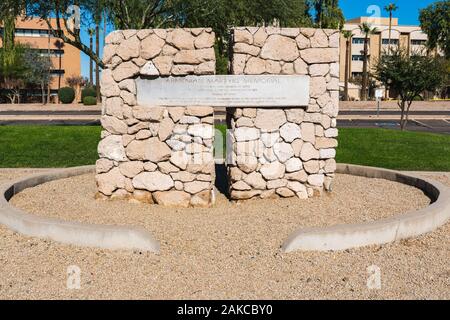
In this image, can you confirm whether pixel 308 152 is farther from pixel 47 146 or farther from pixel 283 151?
pixel 47 146

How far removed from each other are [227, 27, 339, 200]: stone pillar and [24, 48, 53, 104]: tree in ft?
151

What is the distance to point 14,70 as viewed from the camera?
48250mm

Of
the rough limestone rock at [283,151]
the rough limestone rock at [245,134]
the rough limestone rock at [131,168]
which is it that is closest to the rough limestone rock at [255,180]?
the rough limestone rock at [283,151]

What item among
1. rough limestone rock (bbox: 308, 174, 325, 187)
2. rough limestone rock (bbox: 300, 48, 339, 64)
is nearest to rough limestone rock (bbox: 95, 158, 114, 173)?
rough limestone rock (bbox: 308, 174, 325, 187)

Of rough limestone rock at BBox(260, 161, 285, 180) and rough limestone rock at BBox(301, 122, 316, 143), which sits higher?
rough limestone rock at BBox(301, 122, 316, 143)

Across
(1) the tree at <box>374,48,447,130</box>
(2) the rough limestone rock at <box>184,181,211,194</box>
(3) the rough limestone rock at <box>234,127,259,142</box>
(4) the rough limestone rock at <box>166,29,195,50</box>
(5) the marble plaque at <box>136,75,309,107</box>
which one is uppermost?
(1) the tree at <box>374,48,447,130</box>

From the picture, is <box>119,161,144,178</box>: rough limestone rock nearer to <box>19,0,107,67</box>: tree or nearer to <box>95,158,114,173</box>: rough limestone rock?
<box>95,158,114,173</box>: rough limestone rock

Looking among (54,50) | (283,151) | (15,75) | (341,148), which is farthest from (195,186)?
(54,50)

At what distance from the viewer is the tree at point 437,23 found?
5153cm

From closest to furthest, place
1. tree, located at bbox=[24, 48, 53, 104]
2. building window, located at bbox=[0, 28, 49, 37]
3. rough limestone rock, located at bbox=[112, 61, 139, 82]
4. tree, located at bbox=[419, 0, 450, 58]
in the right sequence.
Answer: rough limestone rock, located at bbox=[112, 61, 139, 82]
tree, located at bbox=[24, 48, 53, 104]
tree, located at bbox=[419, 0, 450, 58]
building window, located at bbox=[0, 28, 49, 37]

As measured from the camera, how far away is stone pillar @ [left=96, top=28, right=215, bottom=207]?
710 cm

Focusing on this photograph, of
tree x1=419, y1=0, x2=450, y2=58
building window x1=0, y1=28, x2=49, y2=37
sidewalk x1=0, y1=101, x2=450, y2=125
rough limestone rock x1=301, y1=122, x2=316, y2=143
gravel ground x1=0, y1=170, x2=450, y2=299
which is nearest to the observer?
gravel ground x1=0, y1=170, x2=450, y2=299

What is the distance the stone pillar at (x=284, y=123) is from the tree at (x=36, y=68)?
46.2 meters

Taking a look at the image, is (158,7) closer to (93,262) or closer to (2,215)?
(2,215)
